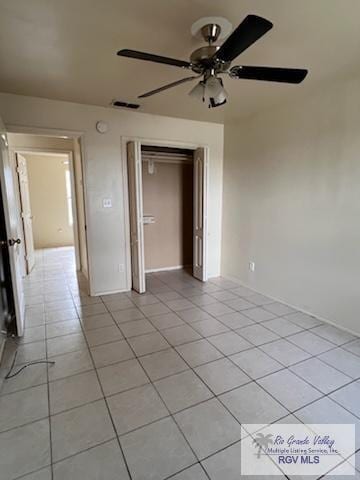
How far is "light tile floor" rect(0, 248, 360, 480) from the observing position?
1469 millimetres

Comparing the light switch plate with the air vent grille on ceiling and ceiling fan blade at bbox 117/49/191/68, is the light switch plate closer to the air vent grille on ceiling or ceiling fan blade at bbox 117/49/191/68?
the air vent grille on ceiling

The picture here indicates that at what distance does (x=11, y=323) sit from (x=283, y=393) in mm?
2721

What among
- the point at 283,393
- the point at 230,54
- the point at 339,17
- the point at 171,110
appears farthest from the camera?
the point at 171,110

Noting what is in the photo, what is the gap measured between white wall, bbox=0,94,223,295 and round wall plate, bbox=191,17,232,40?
204 centimetres

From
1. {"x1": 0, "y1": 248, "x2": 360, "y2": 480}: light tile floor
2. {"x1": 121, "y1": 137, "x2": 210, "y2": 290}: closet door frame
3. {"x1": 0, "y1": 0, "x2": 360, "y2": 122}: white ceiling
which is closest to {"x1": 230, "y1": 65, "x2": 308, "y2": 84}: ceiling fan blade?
{"x1": 0, "y1": 0, "x2": 360, "y2": 122}: white ceiling

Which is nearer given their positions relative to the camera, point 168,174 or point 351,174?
point 351,174

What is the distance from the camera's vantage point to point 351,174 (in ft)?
8.62

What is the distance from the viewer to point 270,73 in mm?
1742

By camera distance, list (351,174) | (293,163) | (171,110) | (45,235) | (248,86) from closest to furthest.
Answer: (351,174) < (248,86) < (293,163) < (171,110) < (45,235)

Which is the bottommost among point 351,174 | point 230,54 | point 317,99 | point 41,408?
point 41,408

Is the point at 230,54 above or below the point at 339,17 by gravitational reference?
below

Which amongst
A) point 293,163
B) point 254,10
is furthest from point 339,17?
point 293,163

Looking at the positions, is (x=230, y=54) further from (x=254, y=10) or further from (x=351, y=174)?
(x=351, y=174)

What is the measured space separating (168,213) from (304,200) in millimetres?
2501
